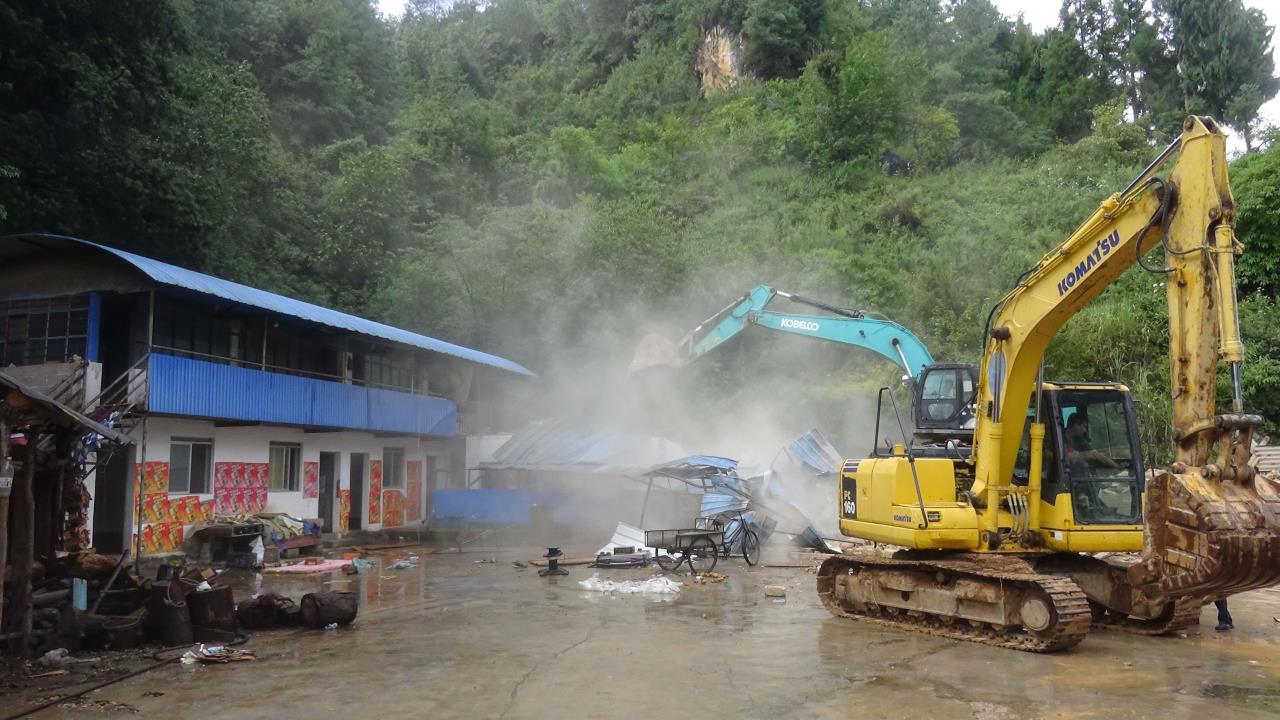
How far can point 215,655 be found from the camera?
9.16 meters

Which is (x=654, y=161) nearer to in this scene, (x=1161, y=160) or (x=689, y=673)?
(x=1161, y=160)

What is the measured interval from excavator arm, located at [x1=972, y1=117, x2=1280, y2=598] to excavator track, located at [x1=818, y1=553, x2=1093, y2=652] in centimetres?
81

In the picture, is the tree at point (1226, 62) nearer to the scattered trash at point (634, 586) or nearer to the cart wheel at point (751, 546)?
the cart wheel at point (751, 546)

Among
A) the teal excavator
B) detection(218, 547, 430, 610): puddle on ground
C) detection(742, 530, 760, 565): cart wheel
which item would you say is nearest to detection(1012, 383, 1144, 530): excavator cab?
the teal excavator

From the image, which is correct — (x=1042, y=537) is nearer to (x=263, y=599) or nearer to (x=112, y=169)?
(x=263, y=599)

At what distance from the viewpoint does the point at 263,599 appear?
10.9m

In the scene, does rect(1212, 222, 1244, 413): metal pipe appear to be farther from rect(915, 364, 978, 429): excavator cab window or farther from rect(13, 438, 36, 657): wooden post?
rect(13, 438, 36, 657): wooden post

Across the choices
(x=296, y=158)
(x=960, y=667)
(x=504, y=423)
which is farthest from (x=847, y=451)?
(x=296, y=158)

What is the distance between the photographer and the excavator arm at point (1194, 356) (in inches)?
280

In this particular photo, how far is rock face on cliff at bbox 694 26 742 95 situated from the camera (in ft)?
188

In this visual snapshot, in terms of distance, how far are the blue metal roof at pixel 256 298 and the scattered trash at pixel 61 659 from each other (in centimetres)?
1016

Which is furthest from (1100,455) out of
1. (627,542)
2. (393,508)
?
(393,508)

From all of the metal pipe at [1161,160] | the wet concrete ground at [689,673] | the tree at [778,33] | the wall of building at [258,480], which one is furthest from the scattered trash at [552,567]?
the tree at [778,33]

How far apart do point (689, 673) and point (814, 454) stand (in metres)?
14.4
